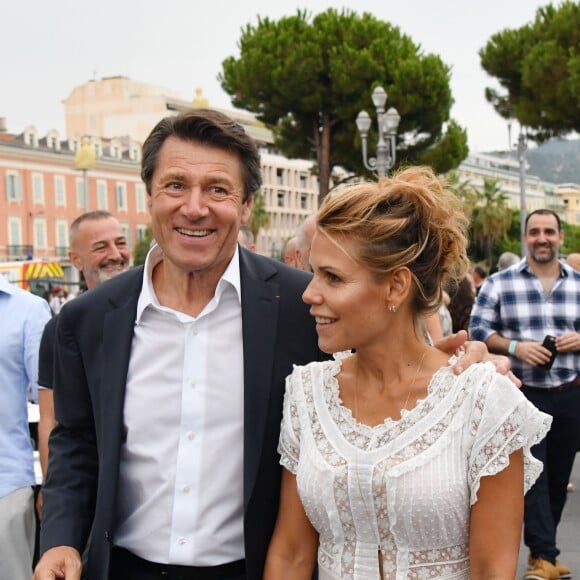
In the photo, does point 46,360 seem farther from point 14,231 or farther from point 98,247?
point 14,231

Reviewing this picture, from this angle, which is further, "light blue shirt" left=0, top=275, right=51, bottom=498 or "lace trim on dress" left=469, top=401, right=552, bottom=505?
"light blue shirt" left=0, top=275, right=51, bottom=498

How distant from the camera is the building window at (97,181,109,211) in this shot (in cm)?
6738

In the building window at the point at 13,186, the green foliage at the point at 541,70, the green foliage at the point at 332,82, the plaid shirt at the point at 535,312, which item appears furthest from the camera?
the building window at the point at 13,186


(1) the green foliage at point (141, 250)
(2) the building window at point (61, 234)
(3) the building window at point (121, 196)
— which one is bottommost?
(1) the green foliage at point (141, 250)

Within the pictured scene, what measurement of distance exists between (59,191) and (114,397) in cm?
6455

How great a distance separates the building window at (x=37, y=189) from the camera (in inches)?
2491

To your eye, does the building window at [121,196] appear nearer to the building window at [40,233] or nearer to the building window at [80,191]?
the building window at [80,191]

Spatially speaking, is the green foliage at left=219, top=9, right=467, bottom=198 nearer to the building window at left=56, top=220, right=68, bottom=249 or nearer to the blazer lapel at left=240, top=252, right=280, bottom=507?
the building window at left=56, top=220, right=68, bottom=249

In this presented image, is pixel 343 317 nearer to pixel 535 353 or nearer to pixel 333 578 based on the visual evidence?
pixel 333 578

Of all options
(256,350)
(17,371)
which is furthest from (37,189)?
(256,350)

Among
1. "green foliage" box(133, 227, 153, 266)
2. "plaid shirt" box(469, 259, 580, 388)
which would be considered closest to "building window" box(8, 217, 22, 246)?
"green foliage" box(133, 227, 153, 266)

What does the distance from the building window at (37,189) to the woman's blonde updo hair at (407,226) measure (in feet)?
207

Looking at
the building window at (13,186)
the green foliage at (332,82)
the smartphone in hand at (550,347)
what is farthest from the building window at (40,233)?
the smartphone in hand at (550,347)

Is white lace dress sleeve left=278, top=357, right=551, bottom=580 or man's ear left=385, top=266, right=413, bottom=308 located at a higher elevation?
man's ear left=385, top=266, right=413, bottom=308
